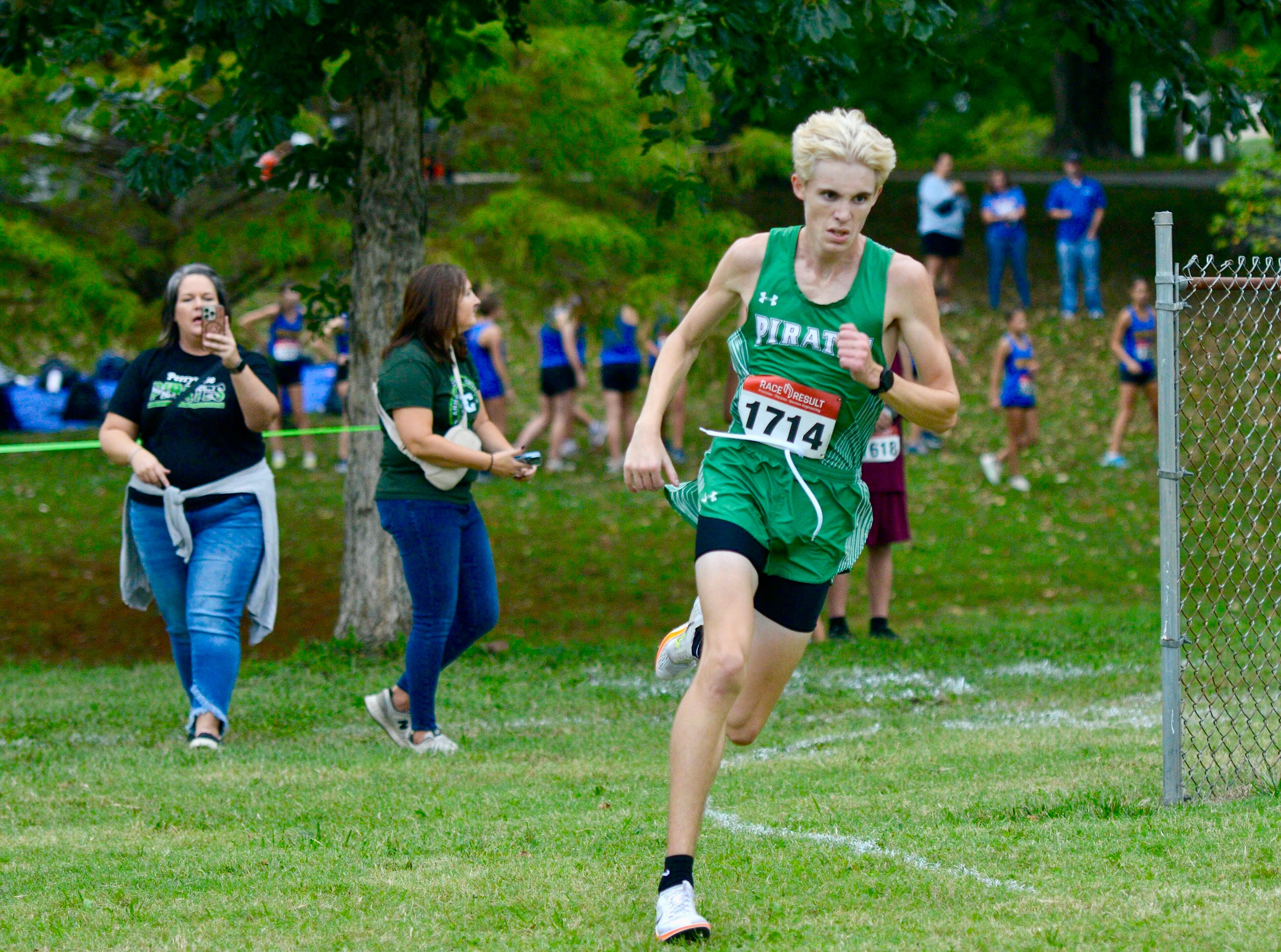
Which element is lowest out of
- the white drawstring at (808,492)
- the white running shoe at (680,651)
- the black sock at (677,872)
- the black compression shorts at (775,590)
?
the black sock at (677,872)

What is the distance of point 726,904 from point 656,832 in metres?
0.94

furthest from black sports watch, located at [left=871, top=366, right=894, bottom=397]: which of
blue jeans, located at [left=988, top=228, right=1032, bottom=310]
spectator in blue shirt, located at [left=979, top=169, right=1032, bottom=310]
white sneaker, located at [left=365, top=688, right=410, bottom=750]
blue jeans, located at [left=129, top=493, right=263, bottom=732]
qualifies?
blue jeans, located at [left=988, top=228, right=1032, bottom=310]

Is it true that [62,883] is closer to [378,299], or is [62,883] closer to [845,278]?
[845,278]

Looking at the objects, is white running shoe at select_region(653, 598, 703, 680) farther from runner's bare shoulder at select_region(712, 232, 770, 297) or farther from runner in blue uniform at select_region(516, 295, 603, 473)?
runner in blue uniform at select_region(516, 295, 603, 473)

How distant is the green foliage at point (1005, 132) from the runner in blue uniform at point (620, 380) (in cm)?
2235

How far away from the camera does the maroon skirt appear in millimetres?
9320

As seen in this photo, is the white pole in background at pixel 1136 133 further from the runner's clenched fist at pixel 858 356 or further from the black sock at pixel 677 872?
the black sock at pixel 677 872

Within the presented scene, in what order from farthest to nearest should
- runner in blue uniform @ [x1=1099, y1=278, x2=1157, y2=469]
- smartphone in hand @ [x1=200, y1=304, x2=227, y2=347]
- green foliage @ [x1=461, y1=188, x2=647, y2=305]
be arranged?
runner in blue uniform @ [x1=1099, y1=278, x2=1157, y2=469], green foliage @ [x1=461, y1=188, x2=647, y2=305], smartphone in hand @ [x1=200, y1=304, x2=227, y2=347]

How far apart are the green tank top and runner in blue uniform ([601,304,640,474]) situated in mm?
12052

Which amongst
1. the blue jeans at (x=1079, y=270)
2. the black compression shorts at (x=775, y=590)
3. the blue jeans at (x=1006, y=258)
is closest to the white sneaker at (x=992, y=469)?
the blue jeans at (x=1079, y=270)

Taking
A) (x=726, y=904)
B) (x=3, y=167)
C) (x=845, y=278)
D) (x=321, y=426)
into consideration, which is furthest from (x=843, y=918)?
(x=321, y=426)

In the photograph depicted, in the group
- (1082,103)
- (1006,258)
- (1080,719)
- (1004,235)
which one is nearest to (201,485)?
(1080,719)

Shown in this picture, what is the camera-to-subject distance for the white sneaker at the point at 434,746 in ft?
22.0

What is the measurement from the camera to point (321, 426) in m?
20.4
